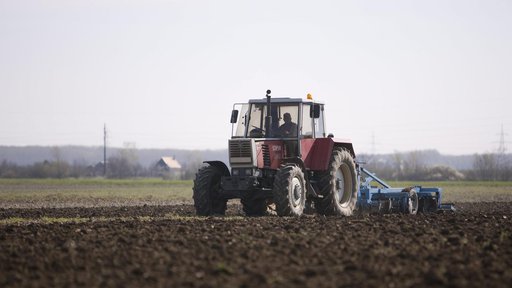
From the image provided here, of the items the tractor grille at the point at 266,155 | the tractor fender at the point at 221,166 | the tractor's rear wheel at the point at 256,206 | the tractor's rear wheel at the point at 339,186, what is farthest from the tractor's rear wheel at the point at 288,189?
the tractor fender at the point at 221,166

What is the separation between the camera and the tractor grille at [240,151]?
2070 centimetres

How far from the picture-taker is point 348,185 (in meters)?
23.2

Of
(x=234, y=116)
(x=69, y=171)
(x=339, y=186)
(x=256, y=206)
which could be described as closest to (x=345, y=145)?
(x=339, y=186)

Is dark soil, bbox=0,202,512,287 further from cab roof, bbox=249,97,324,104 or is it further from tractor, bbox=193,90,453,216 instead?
cab roof, bbox=249,97,324,104

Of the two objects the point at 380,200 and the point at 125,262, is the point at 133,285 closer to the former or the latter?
the point at 125,262

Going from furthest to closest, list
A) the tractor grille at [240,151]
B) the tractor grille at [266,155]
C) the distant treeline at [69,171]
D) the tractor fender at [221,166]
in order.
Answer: the distant treeline at [69,171] < the tractor fender at [221,166] < the tractor grille at [266,155] < the tractor grille at [240,151]

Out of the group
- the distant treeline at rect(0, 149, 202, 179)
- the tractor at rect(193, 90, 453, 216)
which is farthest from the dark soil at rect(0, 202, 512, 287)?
the distant treeline at rect(0, 149, 202, 179)

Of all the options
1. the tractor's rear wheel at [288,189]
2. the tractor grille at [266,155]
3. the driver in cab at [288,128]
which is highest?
the driver in cab at [288,128]

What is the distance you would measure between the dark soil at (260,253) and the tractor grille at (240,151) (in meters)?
1.58

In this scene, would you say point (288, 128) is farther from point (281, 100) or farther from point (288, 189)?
point (288, 189)

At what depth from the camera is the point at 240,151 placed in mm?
20828

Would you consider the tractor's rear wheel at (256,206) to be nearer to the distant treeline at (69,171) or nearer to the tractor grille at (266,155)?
the tractor grille at (266,155)

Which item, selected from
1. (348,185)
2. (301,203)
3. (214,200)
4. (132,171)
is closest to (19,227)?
(214,200)

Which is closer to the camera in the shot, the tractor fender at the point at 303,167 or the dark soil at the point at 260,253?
the dark soil at the point at 260,253
